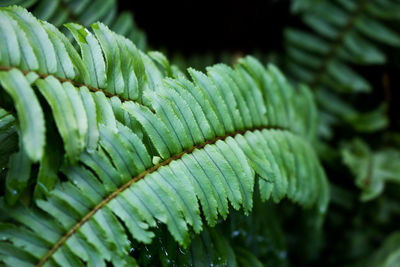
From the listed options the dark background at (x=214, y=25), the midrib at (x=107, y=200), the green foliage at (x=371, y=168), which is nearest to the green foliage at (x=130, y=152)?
the midrib at (x=107, y=200)

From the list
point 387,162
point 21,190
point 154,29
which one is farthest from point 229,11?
point 21,190

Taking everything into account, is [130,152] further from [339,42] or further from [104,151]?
[339,42]

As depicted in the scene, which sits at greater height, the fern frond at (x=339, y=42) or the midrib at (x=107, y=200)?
the fern frond at (x=339, y=42)

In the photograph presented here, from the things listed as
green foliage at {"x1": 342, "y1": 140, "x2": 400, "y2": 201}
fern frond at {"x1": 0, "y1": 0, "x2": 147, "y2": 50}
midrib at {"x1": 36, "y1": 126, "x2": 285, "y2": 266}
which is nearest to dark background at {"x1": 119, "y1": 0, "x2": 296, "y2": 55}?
fern frond at {"x1": 0, "y1": 0, "x2": 147, "y2": 50}

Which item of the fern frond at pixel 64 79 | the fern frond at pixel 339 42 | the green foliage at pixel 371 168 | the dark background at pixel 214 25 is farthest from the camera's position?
the dark background at pixel 214 25

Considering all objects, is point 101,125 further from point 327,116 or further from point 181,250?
point 327,116

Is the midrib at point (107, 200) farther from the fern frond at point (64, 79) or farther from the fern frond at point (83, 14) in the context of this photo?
the fern frond at point (83, 14)

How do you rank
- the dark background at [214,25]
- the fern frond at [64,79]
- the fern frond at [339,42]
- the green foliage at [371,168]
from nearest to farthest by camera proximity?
the fern frond at [64,79] → the green foliage at [371,168] → the fern frond at [339,42] → the dark background at [214,25]
